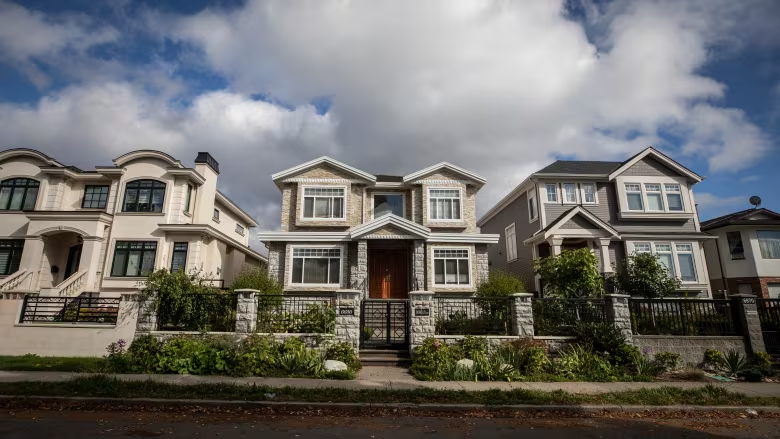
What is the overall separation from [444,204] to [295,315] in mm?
11003

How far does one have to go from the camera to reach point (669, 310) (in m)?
12.8

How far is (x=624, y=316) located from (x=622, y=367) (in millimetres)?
1750

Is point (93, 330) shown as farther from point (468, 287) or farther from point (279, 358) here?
point (468, 287)

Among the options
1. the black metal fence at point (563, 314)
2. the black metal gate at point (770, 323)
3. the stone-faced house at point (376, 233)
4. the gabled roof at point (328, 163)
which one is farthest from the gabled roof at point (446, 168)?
the black metal gate at point (770, 323)

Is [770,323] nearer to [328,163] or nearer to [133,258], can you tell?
[328,163]

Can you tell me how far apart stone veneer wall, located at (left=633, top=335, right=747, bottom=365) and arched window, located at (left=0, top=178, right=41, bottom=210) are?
92.1 feet

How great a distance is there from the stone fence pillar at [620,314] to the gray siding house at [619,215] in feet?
25.3

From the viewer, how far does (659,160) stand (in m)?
22.3

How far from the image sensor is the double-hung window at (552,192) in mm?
21719

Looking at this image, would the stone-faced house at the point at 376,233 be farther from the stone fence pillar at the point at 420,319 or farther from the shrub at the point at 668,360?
the shrub at the point at 668,360

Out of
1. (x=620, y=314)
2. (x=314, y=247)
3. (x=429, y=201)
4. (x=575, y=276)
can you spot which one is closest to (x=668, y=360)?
(x=620, y=314)

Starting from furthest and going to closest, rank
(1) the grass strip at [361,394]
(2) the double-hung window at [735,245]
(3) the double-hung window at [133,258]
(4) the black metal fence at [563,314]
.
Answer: (2) the double-hung window at [735,245], (3) the double-hung window at [133,258], (4) the black metal fence at [563,314], (1) the grass strip at [361,394]

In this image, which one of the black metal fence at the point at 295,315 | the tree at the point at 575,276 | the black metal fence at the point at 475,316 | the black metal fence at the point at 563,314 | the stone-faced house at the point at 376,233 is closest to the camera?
the black metal fence at the point at 295,315

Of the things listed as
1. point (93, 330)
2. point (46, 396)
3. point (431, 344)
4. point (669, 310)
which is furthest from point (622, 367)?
point (93, 330)
